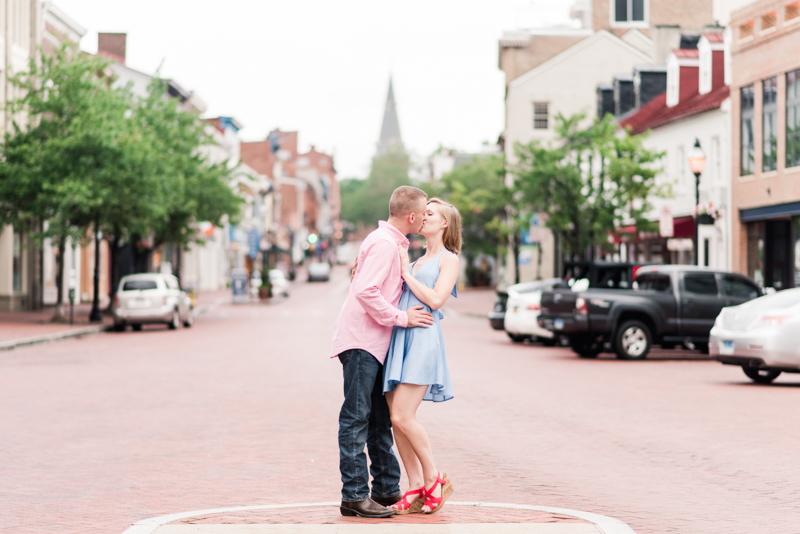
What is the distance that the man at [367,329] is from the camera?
643 cm

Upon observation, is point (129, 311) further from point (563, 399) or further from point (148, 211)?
point (563, 399)

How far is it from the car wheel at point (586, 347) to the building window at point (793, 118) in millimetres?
9911

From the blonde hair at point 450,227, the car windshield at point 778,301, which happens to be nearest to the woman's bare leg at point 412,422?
the blonde hair at point 450,227

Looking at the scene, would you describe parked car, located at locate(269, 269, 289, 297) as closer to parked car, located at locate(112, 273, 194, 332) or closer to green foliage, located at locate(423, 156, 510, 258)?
green foliage, located at locate(423, 156, 510, 258)

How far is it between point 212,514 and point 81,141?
83.9 ft

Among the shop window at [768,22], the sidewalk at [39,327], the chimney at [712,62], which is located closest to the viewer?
the sidewalk at [39,327]

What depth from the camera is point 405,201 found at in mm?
6551

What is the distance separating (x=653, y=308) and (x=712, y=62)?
18609 mm

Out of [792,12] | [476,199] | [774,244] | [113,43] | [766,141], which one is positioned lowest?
[774,244]

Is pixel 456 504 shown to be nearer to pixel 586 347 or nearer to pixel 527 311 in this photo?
pixel 586 347

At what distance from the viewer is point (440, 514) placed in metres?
6.63

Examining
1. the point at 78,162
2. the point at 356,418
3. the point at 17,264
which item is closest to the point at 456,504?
the point at 356,418

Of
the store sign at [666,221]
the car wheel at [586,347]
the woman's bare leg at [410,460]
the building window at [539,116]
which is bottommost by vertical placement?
the car wheel at [586,347]

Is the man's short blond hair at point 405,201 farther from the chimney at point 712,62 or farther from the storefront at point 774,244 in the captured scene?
the chimney at point 712,62
